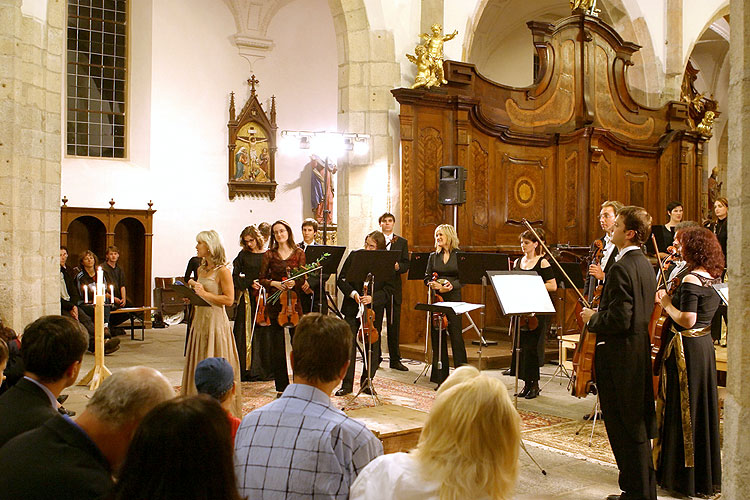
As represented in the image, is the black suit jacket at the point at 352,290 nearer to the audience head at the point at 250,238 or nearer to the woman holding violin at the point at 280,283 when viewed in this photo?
the woman holding violin at the point at 280,283

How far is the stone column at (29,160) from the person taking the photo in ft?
23.5

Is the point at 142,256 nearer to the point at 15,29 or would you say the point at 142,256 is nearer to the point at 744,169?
the point at 15,29

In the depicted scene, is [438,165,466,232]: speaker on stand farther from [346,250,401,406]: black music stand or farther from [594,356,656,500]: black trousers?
[594,356,656,500]: black trousers

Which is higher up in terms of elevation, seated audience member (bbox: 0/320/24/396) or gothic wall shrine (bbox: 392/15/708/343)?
Result: gothic wall shrine (bbox: 392/15/708/343)

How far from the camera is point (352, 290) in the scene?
741cm

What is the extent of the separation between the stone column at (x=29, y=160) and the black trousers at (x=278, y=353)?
95.3 inches

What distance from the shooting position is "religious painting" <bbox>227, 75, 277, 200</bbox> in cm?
1590

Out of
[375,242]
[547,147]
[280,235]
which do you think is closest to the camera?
[280,235]

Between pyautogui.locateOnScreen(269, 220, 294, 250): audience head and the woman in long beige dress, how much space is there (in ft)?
4.15

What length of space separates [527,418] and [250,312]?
297 cm

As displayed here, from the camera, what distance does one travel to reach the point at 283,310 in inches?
270

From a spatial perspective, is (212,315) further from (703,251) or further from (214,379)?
(703,251)

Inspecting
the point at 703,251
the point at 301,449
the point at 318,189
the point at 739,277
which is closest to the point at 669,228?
the point at 703,251

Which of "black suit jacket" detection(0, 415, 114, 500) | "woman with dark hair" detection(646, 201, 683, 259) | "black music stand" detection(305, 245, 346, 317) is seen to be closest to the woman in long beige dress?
"black music stand" detection(305, 245, 346, 317)
